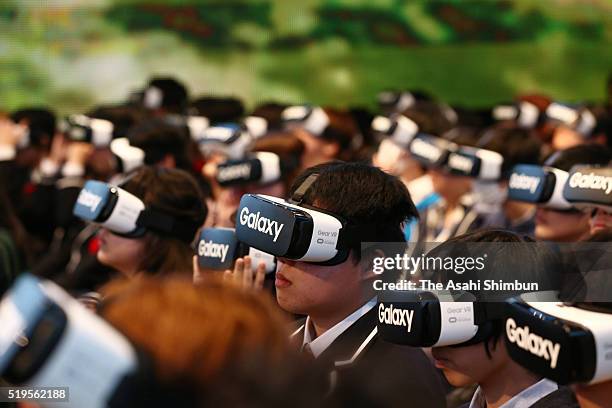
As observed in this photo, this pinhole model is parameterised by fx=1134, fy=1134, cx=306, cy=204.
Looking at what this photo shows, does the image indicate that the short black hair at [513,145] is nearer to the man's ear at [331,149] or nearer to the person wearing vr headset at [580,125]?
the person wearing vr headset at [580,125]

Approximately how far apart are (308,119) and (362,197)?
3871 millimetres

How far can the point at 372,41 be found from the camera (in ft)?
35.9

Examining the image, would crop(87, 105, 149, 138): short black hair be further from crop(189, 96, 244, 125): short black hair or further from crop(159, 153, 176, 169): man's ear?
crop(159, 153, 176, 169): man's ear

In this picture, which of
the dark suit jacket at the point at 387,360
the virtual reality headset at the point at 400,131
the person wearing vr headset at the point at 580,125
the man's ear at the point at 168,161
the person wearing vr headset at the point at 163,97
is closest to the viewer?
the dark suit jacket at the point at 387,360

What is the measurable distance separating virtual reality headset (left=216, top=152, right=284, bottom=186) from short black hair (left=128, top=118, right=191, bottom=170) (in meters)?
0.76

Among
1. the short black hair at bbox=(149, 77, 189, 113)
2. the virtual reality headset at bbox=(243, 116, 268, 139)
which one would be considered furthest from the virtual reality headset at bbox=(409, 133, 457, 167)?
the short black hair at bbox=(149, 77, 189, 113)

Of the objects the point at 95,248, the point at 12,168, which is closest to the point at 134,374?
the point at 95,248

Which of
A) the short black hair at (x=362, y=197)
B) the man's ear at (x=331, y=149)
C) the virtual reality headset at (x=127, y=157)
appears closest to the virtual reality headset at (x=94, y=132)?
the virtual reality headset at (x=127, y=157)

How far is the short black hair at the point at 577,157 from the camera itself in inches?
162

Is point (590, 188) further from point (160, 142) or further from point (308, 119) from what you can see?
point (308, 119)

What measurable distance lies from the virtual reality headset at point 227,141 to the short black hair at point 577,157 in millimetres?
2129

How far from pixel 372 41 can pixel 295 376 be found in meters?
9.70

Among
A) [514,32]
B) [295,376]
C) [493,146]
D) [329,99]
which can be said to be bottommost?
[329,99]

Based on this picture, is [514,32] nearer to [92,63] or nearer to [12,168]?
[92,63]
